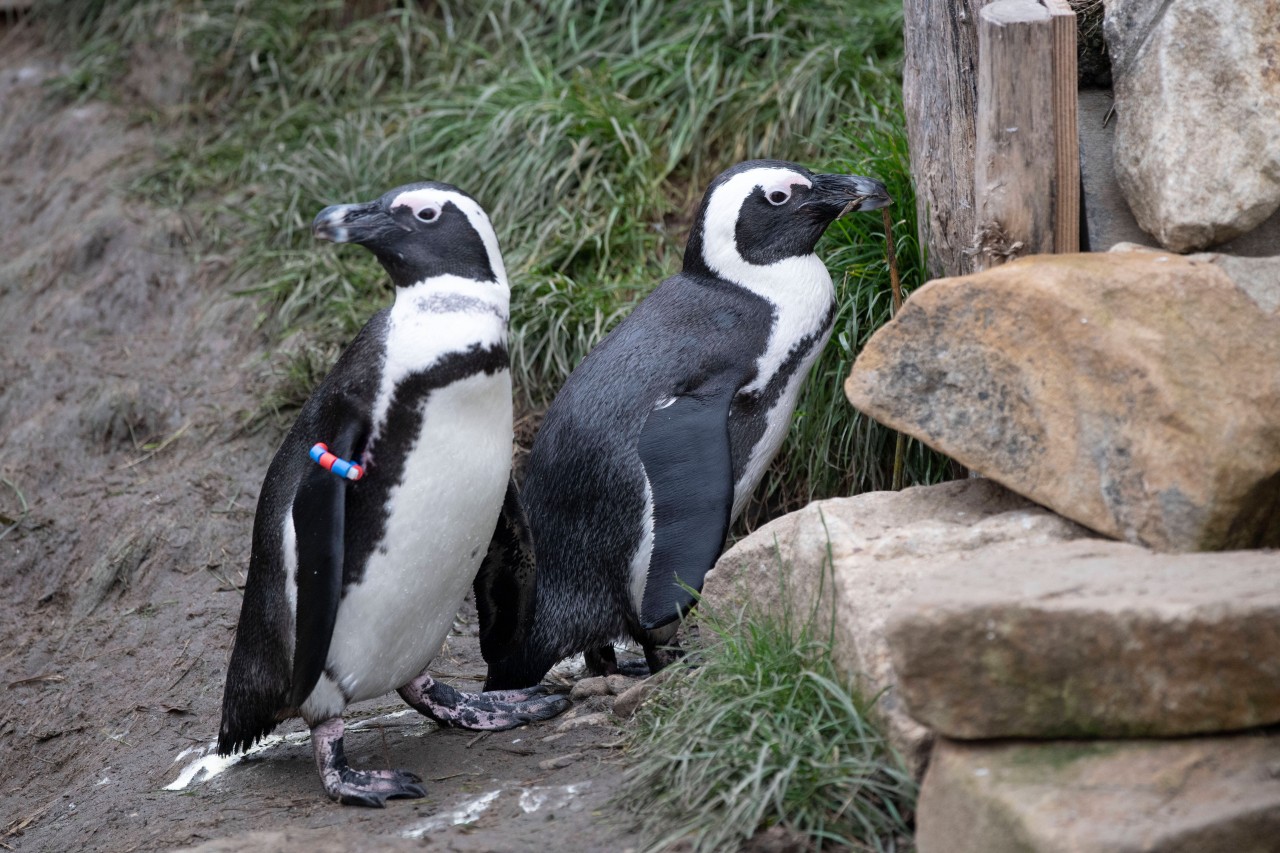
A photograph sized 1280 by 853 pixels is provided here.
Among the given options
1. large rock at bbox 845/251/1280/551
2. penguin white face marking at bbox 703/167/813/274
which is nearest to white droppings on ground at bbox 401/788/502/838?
large rock at bbox 845/251/1280/551

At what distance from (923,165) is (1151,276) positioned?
0.92m

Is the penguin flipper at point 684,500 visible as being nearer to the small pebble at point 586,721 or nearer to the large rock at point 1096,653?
the small pebble at point 586,721

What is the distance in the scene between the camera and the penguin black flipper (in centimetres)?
296

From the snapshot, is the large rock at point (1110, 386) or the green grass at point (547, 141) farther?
the green grass at point (547, 141)

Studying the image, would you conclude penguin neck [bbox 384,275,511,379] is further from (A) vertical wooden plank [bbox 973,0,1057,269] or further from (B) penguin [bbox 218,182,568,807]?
(A) vertical wooden plank [bbox 973,0,1057,269]

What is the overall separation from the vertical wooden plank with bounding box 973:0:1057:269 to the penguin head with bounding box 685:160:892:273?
58 cm

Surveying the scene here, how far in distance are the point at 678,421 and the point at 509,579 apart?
1.95 ft

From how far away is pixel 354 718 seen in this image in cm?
376

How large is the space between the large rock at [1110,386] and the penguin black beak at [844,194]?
89cm

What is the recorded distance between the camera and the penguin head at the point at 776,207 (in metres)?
3.63

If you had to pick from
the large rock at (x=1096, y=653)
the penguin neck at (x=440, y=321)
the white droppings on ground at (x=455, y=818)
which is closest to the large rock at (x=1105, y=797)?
the large rock at (x=1096, y=653)

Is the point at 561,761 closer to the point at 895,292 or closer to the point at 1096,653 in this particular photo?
the point at 1096,653

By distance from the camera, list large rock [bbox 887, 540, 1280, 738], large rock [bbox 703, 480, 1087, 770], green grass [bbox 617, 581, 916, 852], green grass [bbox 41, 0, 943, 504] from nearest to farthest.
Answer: large rock [bbox 887, 540, 1280, 738], green grass [bbox 617, 581, 916, 852], large rock [bbox 703, 480, 1087, 770], green grass [bbox 41, 0, 943, 504]

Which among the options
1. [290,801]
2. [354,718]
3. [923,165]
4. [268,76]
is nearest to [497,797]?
[290,801]
